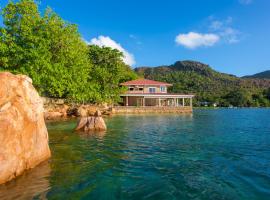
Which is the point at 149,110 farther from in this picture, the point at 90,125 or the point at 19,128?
the point at 19,128

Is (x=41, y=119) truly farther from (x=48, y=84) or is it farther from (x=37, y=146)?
(x=48, y=84)

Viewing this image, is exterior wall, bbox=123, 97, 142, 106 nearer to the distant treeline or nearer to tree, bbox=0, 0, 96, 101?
the distant treeline

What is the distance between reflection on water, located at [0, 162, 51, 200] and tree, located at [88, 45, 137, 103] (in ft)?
146

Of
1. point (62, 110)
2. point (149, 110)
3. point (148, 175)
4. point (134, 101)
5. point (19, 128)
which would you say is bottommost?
point (148, 175)

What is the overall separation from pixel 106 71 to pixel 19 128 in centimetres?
4887

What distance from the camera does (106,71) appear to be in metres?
56.9

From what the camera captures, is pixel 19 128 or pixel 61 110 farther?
pixel 61 110

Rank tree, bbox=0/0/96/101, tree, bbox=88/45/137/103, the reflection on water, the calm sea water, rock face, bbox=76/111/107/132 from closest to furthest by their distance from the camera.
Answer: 1. the reflection on water
2. the calm sea water
3. rock face, bbox=76/111/107/132
4. tree, bbox=0/0/96/101
5. tree, bbox=88/45/137/103

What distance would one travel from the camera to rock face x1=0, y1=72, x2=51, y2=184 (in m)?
7.90

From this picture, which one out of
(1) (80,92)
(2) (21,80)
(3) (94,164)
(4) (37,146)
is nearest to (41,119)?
(4) (37,146)

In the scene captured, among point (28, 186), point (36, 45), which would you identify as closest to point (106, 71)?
point (36, 45)

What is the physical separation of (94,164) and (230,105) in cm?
13503

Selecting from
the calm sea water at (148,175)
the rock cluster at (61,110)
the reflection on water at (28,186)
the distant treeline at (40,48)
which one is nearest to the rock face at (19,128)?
the reflection on water at (28,186)

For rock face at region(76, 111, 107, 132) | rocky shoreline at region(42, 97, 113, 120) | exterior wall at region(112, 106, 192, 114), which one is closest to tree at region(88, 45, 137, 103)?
exterior wall at region(112, 106, 192, 114)
